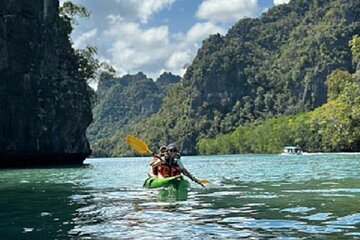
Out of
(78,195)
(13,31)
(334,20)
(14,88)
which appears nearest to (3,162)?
(14,88)

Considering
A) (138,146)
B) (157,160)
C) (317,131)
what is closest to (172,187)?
(157,160)

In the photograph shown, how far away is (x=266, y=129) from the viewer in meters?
124

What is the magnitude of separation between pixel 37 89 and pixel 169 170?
39.4 m

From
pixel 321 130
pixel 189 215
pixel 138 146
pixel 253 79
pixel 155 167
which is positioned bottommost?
pixel 189 215

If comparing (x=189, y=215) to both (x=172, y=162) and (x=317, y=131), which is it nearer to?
(x=172, y=162)

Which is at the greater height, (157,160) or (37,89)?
(37,89)

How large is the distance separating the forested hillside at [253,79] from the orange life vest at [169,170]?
134m

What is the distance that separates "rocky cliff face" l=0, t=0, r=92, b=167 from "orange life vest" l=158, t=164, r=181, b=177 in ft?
117

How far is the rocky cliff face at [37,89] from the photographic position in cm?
5178

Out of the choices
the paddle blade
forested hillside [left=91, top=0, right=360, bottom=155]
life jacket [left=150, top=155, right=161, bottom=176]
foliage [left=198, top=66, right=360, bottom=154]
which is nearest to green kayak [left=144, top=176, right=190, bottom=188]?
life jacket [left=150, top=155, right=161, bottom=176]

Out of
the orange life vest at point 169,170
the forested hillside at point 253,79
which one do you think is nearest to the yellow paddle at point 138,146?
the orange life vest at point 169,170

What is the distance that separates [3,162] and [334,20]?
12947 centimetres

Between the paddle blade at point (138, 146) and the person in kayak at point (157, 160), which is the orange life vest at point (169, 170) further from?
the paddle blade at point (138, 146)

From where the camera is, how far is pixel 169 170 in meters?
18.7
